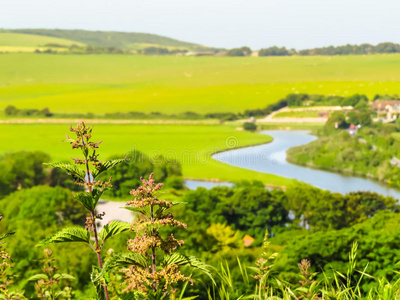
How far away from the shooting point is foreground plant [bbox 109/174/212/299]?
275 centimetres

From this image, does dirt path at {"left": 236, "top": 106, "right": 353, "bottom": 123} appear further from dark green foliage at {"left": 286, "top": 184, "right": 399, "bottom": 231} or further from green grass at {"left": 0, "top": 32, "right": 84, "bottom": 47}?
green grass at {"left": 0, "top": 32, "right": 84, "bottom": 47}

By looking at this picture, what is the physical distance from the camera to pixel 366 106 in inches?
3442

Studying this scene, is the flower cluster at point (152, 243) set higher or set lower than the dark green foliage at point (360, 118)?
higher

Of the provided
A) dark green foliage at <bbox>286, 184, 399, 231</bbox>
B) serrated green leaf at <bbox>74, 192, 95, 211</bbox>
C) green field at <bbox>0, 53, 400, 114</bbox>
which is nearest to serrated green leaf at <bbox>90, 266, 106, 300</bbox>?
serrated green leaf at <bbox>74, 192, 95, 211</bbox>

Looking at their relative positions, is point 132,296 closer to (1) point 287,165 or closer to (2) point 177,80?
(1) point 287,165

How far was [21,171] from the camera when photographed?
43406mm

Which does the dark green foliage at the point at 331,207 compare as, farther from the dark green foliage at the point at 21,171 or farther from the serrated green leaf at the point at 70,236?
the serrated green leaf at the point at 70,236

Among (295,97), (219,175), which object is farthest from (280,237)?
(295,97)

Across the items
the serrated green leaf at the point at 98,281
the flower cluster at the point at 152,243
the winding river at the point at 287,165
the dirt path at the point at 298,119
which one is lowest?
the winding river at the point at 287,165

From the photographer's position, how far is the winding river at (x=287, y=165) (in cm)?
5191

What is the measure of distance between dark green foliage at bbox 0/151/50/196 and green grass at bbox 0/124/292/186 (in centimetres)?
2068

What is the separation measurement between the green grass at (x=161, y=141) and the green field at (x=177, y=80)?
36.7 feet

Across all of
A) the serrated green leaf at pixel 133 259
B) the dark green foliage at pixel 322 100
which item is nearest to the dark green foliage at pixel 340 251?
the serrated green leaf at pixel 133 259

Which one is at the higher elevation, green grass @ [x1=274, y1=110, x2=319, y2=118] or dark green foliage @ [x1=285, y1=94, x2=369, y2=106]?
dark green foliage @ [x1=285, y1=94, x2=369, y2=106]
